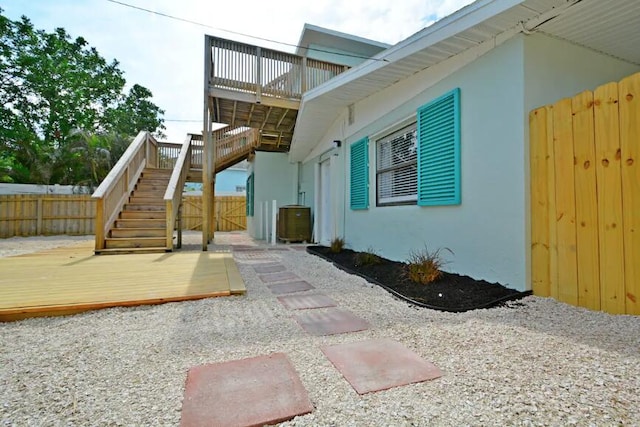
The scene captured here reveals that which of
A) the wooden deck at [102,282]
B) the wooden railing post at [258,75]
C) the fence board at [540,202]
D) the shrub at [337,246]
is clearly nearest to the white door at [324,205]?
the shrub at [337,246]

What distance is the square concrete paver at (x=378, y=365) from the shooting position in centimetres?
148

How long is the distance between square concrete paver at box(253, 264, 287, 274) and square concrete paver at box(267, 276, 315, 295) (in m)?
0.80

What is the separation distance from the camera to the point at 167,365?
1.66m

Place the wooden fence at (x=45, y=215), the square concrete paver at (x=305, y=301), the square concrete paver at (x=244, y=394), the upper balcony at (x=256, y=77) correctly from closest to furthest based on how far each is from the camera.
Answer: the square concrete paver at (x=244, y=394) < the square concrete paver at (x=305, y=301) < the upper balcony at (x=256, y=77) < the wooden fence at (x=45, y=215)

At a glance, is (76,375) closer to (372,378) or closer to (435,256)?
(372,378)

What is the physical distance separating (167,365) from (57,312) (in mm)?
1594

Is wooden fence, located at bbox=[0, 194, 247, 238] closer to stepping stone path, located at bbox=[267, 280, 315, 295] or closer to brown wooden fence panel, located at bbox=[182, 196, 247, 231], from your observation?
brown wooden fence panel, located at bbox=[182, 196, 247, 231]

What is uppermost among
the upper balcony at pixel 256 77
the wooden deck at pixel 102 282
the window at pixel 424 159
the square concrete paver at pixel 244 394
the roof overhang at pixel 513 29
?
the upper balcony at pixel 256 77

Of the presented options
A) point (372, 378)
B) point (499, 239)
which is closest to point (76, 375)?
point (372, 378)

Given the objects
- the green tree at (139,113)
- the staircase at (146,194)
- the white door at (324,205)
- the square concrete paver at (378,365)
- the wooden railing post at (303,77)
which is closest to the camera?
the square concrete paver at (378,365)

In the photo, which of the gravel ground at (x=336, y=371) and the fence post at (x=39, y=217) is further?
the fence post at (x=39, y=217)

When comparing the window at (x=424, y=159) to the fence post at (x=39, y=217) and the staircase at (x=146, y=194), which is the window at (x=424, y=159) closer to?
the staircase at (x=146, y=194)

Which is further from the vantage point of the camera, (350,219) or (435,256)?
(350,219)

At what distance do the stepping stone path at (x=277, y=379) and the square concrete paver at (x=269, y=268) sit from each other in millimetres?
2335
